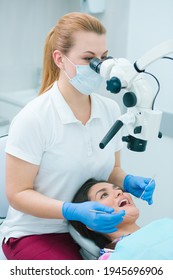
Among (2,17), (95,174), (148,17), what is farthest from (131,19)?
(95,174)

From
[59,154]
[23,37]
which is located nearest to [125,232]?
[59,154]

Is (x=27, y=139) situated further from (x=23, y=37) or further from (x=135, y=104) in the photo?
(x=23, y=37)

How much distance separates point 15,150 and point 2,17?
1.34m

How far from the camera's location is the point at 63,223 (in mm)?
1459

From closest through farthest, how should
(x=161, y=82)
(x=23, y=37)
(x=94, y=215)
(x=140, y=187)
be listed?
1. (x=94, y=215)
2. (x=140, y=187)
3. (x=161, y=82)
4. (x=23, y=37)

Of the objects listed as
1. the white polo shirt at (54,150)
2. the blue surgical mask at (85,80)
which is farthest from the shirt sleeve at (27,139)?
the blue surgical mask at (85,80)

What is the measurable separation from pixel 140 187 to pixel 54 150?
0.41m

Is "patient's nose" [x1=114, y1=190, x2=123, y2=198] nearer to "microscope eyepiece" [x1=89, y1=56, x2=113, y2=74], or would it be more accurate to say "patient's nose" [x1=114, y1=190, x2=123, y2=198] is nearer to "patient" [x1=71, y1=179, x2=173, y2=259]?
"patient" [x1=71, y1=179, x2=173, y2=259]

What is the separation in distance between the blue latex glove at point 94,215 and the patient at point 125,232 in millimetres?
67

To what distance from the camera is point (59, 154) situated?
4.51 feet

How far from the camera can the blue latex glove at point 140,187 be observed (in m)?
1.53

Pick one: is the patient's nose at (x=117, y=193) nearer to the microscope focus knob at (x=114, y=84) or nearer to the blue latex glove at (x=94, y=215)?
the blue latex glove at (x=94, y=215)

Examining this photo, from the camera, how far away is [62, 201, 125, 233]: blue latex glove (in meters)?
1.25
